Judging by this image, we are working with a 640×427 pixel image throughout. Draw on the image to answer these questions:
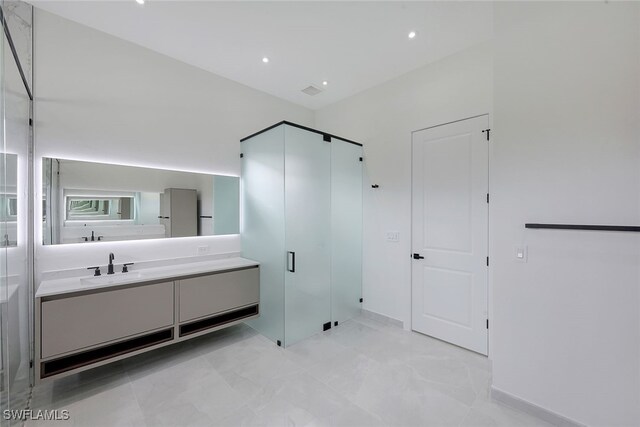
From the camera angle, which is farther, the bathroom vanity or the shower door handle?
the shower door handle

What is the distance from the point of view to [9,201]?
1.57 m

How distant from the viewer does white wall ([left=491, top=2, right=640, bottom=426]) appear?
5.15 feet

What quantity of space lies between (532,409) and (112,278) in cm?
353

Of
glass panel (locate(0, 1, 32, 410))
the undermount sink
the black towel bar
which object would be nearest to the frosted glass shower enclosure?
the undermount sink

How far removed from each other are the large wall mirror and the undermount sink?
15.3 inches

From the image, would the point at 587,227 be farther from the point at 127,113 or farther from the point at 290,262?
the point at 127,113

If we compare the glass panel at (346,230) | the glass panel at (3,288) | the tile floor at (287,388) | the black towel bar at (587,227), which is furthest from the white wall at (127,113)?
the black towel bar at (587,227)

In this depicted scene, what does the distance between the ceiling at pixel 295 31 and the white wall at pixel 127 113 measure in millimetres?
178

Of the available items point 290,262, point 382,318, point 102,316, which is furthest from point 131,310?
point 382,318

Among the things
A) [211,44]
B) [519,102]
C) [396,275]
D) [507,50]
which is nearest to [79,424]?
[396,275]

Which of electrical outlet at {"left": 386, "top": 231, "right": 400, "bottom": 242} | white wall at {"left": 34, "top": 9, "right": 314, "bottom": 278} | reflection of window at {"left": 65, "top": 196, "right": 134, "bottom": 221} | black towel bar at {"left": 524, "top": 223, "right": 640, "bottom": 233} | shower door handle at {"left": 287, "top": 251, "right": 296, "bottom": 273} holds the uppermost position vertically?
white wall at {"left": 34, "top": 9, "right": 314, "bottom": 278}

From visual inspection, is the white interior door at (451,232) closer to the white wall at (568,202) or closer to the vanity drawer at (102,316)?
the white wall at (568,202)

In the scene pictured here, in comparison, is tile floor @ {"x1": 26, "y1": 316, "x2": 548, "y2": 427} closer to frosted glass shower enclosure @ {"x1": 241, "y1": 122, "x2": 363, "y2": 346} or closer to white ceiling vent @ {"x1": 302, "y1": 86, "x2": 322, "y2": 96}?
frosted glass shower enclosure @ {"x1": 241, "y1": 122, "x2": 363, "y2": 346}

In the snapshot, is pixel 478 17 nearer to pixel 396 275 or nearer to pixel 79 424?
pixel 396 275
